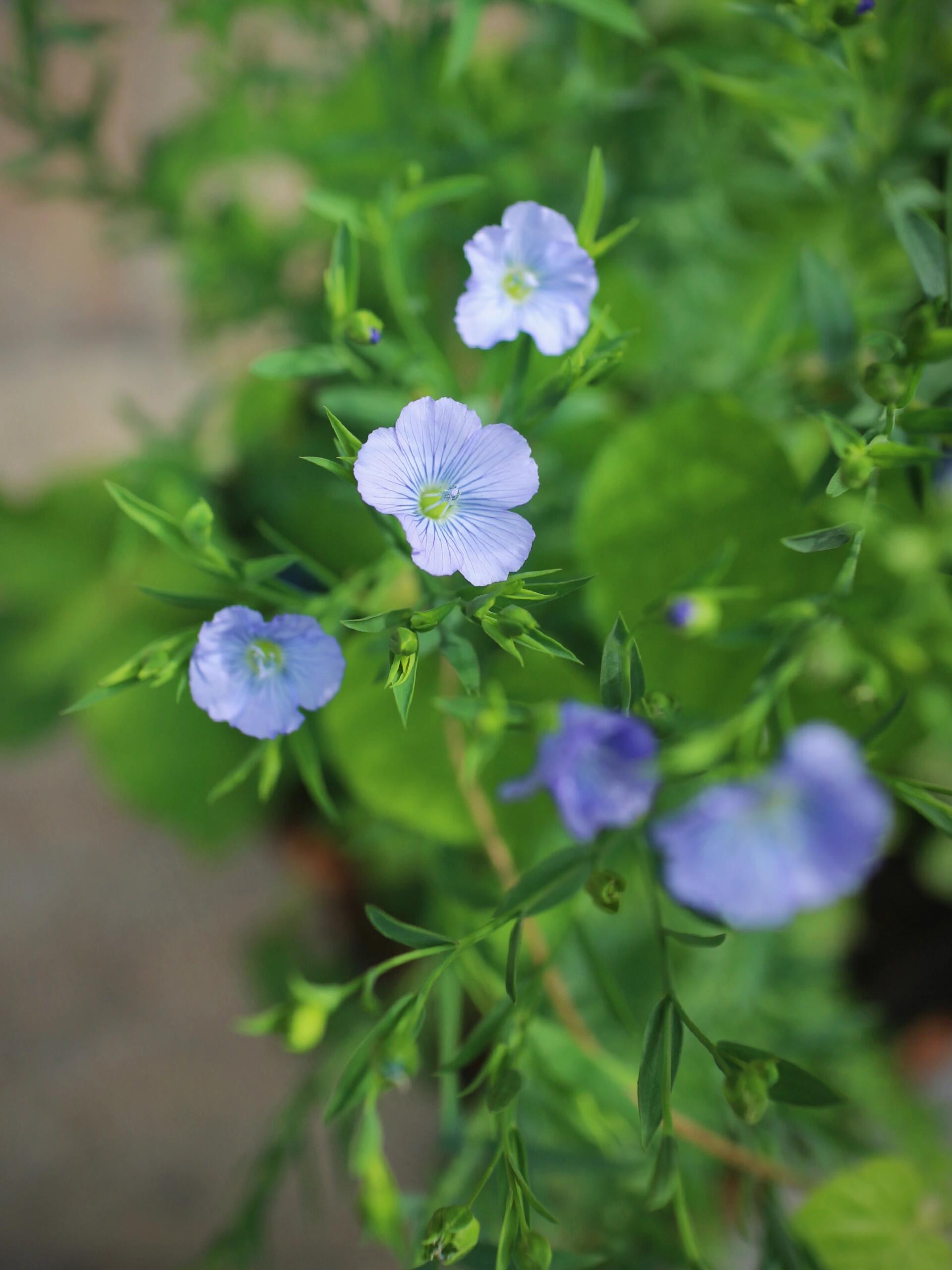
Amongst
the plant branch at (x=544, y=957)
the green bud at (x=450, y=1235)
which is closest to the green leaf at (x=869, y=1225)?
the plant branch at (x=544, y=957)

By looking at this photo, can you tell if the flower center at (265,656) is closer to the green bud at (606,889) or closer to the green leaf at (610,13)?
the green bud at (606,889)

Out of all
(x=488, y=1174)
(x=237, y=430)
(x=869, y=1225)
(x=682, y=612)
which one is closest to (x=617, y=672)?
(x=682, y=612)

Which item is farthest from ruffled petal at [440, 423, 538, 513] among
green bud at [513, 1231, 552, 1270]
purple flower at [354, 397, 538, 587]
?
green bud at [513, 1231, 552, 1270]

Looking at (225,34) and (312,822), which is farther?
(312,822)

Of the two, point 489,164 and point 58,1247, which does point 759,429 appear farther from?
point 58,1247

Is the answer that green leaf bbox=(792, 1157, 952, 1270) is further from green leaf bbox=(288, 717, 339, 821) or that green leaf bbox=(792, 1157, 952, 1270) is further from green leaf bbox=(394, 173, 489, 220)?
green leaf bbox=(394, 173, 489, 220)

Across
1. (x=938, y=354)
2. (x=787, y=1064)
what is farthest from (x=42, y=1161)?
(x=938, y=354)

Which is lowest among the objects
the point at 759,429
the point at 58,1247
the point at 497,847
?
the point at 58,1247
